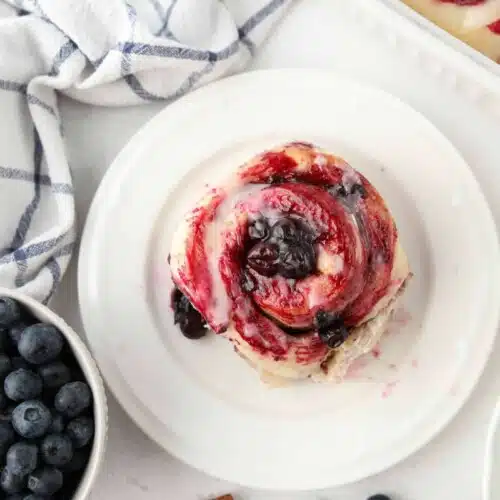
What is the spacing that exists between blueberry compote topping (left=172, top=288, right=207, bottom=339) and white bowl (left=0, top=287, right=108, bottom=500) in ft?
0.49

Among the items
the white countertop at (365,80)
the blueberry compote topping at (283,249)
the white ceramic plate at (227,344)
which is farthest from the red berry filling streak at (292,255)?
the white countertop at (365,80)

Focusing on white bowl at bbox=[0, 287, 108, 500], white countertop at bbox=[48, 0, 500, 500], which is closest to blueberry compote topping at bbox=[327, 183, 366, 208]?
white countertop at bbox=[48, 0, 500, 500]

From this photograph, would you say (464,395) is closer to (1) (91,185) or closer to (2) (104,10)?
(1) (91,185)

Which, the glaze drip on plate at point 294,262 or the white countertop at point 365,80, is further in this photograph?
the white countertop at point 365,80

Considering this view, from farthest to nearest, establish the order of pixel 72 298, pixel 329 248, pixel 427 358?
pixel 72 298, pixel 427 358, pixel 329 248

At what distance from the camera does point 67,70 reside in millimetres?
1332

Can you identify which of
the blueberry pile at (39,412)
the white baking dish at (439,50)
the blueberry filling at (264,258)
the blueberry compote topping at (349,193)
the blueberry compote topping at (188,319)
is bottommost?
the blueberry pile at (39,412)

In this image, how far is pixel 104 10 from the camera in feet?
4.34

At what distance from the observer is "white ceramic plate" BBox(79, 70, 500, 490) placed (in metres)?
1.24

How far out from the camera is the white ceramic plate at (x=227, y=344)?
1.24 meters

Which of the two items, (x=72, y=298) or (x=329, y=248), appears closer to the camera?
(x=329, y=248)

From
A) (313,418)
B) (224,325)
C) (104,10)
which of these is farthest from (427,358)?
(104,10)

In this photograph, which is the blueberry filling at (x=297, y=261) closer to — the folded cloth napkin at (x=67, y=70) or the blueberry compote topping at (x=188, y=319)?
the blueberry compote topping at (x=188, y=319)

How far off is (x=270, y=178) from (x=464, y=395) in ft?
1.28
